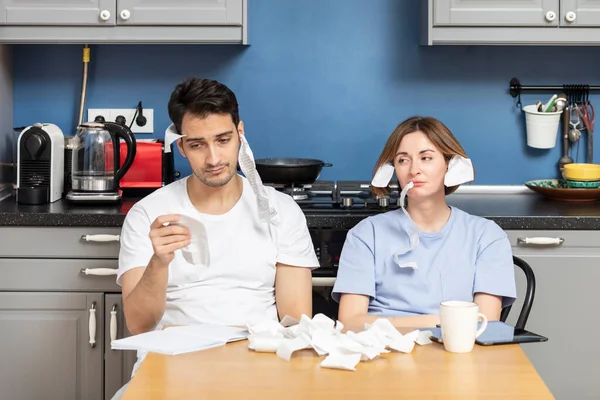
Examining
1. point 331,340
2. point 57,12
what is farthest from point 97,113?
point 331,340

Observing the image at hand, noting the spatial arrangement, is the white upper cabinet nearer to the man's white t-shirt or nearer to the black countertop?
the black countertop

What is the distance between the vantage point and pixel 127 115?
11.7 ft

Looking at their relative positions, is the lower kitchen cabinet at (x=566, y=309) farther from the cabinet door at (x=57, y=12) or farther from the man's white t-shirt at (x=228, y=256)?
the cabinet door at (x=57, y=12)

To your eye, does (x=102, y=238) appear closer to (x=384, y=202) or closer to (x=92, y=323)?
(x=92, y=323)

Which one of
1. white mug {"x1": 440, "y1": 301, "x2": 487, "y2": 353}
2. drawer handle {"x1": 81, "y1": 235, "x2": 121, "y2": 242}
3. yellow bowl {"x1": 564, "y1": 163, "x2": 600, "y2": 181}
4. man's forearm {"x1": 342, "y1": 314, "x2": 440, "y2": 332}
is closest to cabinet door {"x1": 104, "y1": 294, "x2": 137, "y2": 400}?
drawer handle {"x1": 81, "y1": 235, "x2": 121, "y2": 242}

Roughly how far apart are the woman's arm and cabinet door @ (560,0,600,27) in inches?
54.4


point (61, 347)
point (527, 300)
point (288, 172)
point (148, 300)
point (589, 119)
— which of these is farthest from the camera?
point (589, 119)

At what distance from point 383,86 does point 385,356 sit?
1.90 meters

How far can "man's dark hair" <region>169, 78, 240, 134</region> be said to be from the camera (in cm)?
237

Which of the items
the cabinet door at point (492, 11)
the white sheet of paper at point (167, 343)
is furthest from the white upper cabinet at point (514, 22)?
the white sheet of paper at point (167, 343)

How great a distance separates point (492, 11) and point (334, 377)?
6.10 ft

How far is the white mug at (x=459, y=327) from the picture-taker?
181 centimetres

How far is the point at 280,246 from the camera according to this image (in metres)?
2.48

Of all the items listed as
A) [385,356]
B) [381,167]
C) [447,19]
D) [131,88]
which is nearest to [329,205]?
[381,167]
